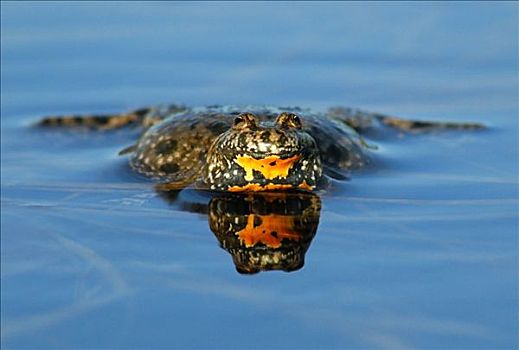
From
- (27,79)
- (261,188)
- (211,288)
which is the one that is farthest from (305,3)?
(211,288)

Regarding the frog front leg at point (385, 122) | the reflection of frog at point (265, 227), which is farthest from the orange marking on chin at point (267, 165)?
the frog front leg at point (385, 122)

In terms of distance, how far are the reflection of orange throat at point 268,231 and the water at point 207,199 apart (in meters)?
0.19

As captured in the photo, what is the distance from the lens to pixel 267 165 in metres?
8.07

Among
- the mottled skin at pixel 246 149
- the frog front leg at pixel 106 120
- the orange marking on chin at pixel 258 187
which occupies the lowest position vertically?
the orange marking on chin at pixel 258 187

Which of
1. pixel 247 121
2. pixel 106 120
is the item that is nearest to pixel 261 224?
pixel 247 121

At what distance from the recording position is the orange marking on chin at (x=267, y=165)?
802cm

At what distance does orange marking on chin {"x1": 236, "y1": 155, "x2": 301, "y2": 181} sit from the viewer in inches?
316

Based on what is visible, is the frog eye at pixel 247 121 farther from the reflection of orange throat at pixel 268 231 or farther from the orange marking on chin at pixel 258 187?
the reflection of orange throat at pixel 268 231

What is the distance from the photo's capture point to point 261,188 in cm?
823

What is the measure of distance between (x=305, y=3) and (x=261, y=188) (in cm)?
478

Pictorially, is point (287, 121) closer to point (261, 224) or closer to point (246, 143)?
point (246, 143)

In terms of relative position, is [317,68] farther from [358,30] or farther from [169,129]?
[169,129]

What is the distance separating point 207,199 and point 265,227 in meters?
0.81

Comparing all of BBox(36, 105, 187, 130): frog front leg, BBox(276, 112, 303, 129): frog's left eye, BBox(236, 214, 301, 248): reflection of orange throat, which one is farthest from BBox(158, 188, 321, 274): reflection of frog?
BBox(36, 105, 187, 130): frog front leg
